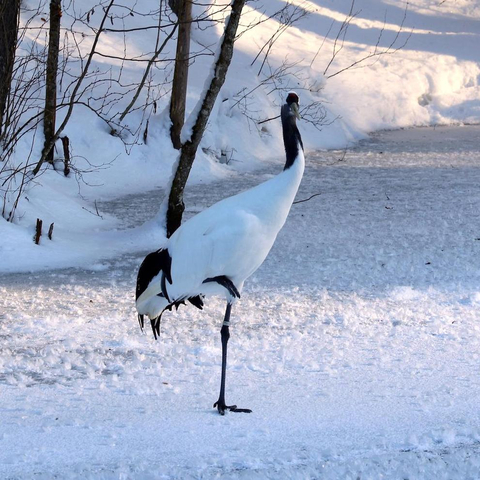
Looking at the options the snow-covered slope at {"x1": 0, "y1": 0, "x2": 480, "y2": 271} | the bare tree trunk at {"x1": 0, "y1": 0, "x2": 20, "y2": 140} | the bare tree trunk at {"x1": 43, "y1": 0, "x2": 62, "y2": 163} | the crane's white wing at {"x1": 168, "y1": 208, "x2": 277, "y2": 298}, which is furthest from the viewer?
the bare tree trunk at {"x1": 43, "y1": 0, "x2": 62, "y2": 163}

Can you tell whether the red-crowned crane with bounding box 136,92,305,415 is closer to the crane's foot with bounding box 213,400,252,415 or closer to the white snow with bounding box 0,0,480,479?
the crane's foot with bounding box 213,400,252,415

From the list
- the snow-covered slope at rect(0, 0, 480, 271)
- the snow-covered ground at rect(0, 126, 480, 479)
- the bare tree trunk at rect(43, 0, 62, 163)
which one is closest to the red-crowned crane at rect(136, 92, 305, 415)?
the snow-covered ground at rect(0, 126, 480, 479)

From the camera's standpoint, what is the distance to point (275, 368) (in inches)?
190

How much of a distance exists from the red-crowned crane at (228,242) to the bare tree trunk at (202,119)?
2.99 metres

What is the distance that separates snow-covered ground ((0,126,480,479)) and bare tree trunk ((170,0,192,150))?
112 inches

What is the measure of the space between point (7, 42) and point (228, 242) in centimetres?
439

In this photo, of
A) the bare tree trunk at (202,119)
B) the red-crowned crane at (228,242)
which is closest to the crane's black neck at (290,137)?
the red-crowned crane at (228,242)

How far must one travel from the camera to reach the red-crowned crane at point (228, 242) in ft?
13.7

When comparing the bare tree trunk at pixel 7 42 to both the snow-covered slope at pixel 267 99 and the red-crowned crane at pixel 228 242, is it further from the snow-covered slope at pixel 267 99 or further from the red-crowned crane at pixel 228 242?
the red-crowned crane at pixel 228 242

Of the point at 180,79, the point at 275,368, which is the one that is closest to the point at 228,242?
the point at 275,368

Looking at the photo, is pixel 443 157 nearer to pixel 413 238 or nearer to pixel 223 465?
pixel 413 238

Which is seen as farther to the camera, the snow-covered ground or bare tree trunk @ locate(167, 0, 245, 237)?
bare tree trunk @ locate(167, 0, 245, 237)

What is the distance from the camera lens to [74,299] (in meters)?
6.20

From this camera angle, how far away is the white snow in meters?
3.78
